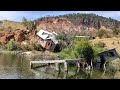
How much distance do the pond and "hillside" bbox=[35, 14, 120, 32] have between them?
0.87 m

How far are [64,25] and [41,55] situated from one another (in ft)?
2.68

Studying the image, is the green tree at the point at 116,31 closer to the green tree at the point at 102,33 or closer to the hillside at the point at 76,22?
the hillside at the point at 76,22

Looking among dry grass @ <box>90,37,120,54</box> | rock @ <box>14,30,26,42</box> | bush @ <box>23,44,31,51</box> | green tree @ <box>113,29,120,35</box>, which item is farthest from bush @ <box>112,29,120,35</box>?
rock @ <box>14,30,26,42</box>

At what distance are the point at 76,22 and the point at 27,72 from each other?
1.50 m

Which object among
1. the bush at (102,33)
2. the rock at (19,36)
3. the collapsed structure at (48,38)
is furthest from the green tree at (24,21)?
the bush at (102,33)

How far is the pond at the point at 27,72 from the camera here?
9.74 meters

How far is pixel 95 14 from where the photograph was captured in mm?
9758

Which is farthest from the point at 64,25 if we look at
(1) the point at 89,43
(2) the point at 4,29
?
(2) the point at 4,29

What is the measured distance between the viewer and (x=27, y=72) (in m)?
10.1

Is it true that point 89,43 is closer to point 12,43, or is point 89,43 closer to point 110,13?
point 110,13

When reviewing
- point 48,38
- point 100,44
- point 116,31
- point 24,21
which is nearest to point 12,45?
point 24,21

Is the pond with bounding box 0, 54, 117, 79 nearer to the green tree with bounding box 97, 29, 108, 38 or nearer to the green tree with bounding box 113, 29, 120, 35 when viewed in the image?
the green tree with bounding box 97, 29, 108, 38

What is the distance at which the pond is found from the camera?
9.74m
